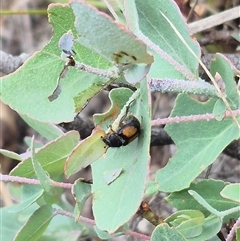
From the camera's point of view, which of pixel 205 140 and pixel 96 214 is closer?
pixel 96 214

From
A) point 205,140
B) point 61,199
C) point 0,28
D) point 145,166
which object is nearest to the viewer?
point 145,166

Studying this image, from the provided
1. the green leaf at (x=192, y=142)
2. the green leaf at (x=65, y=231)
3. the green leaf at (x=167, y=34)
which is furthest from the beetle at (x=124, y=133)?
the green leaf at (x=65, y=231)

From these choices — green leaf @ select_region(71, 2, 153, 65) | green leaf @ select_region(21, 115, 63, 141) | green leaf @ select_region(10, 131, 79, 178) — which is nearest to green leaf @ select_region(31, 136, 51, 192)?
green leaf @ select_region(10, 131, 79, 178)

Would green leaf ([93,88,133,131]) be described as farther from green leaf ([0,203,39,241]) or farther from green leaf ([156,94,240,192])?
green leaf ([0,203,39,241])

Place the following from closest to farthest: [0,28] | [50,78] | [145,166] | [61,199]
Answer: [145,166]
[50,78]
[61,199]
[0,28]

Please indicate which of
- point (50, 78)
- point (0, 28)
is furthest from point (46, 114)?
point (0, 28)

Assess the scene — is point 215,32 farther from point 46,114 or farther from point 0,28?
point 0,28
